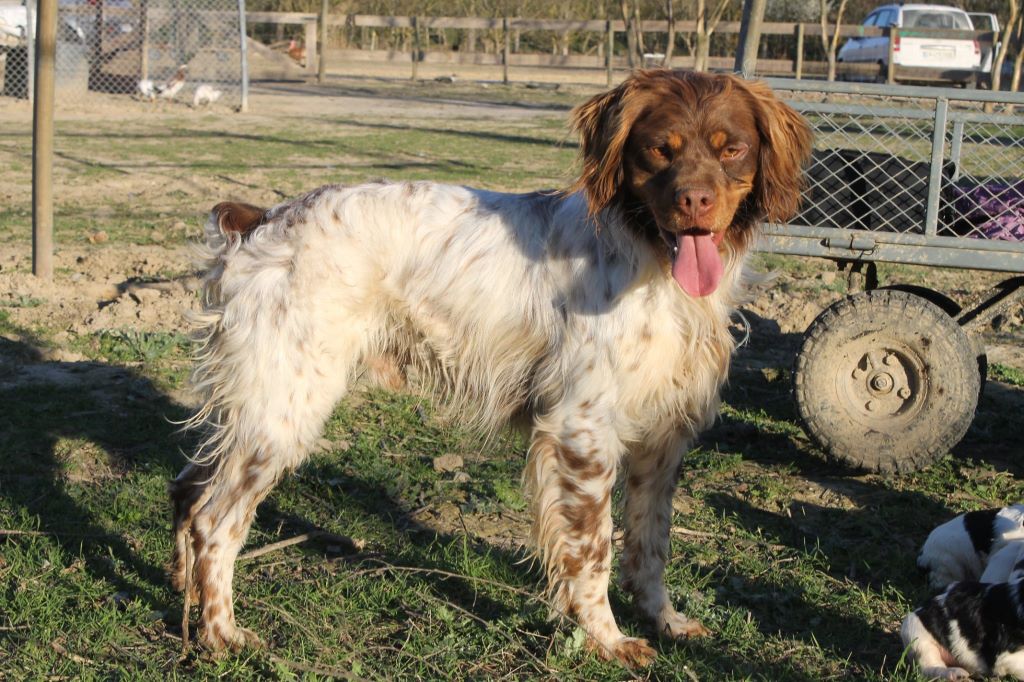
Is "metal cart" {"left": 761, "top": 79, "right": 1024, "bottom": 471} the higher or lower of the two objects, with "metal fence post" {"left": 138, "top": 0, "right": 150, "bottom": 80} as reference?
lower

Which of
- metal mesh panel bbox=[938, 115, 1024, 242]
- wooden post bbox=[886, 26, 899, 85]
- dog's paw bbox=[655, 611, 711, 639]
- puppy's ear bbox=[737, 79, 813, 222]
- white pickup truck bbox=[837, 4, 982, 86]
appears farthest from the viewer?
white pickup truck bbox=[837, 4, 982, 86]

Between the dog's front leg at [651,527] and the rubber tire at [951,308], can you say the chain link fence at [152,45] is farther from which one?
the dog's front leg at [651,527]

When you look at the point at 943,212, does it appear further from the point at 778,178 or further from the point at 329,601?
the point at 329,601

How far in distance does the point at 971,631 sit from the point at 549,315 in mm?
1555

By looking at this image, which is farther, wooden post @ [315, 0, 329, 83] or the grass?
wooden post @ [315, 0, 329, 83]

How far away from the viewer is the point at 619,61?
1432 inches

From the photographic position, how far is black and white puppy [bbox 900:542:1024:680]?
3162 millimetres

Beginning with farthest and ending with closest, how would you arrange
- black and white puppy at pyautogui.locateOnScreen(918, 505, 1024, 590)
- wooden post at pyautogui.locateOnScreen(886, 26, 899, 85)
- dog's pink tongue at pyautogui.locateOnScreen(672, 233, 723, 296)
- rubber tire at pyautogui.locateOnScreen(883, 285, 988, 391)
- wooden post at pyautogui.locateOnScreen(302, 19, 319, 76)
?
wooden post at pyautogui.locateOnScreen(302, 19, 319, 76) < wooden post at pyautogui.locateOnScreen(886, 26, 899, 85) < rubber tire at pyautogui.locateOnScreen(883, 285, 988, 391) < black and white puppy at pyautogui.locateOnScreen(918, 505, 1024, 590) < dog's pink tongue at pyautogui.locateOnScreen(672, 233, 723, 296)

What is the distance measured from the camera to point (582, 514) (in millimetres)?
3406

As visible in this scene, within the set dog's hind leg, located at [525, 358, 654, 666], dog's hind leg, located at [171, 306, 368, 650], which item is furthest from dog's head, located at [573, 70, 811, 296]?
dog's hind leg, located at [171, 306, 368, 650]

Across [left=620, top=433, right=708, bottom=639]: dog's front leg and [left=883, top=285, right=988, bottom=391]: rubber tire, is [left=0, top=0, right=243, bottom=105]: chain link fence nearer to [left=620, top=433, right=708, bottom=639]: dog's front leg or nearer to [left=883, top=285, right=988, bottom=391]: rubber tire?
[left=883, top=285, right=988, bottom=391]: rubber tire

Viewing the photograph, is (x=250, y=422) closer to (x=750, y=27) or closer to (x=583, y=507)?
(x=583, y=507)

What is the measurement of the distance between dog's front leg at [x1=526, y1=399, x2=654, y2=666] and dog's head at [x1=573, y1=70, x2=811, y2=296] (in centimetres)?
57

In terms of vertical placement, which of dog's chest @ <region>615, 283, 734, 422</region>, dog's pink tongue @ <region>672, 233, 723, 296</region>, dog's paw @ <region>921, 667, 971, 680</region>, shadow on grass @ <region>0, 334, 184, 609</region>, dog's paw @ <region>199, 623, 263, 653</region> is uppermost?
dog's pink tongue @ <region>672, 233, 723, 296</region>
